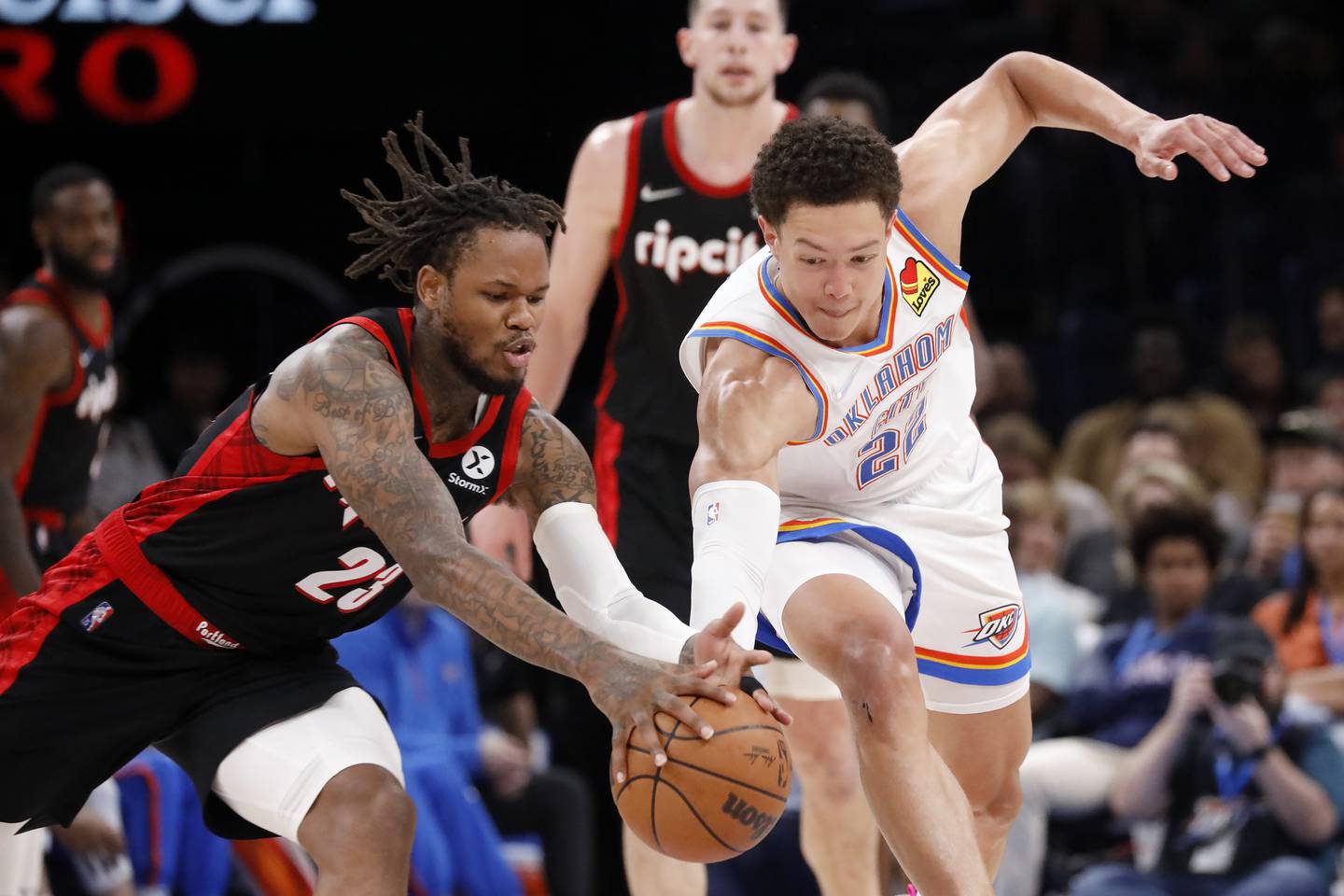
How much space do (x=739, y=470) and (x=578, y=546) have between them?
0.42 metres

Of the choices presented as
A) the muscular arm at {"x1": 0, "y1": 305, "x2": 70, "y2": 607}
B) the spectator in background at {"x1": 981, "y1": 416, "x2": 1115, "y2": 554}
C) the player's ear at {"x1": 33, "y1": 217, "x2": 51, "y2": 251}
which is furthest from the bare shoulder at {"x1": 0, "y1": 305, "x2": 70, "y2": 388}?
the spectator in background at {"x1": 981, "y1": 416, "x2": 1115, "y2": 554}

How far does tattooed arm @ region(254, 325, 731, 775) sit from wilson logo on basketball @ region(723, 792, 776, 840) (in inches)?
7.3

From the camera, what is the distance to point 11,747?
3.61m

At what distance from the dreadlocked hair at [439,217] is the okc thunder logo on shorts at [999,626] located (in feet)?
4.20

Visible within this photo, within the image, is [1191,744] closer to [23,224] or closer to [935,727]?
[935,727]

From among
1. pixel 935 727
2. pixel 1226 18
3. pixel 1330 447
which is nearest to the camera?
pixel 935 727

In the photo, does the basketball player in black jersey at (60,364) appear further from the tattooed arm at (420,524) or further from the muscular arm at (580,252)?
the tattooed arm at (420,524)

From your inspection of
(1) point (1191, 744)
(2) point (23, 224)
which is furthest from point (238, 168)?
(1) point (1191, 744)

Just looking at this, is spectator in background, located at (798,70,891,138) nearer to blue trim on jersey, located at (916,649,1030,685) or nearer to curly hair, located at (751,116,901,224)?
curly hair, located at (751,116,901,224)

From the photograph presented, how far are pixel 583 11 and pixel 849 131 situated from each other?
18.4 feet

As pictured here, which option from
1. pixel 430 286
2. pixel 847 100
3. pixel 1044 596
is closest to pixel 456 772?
pixel 1044 596

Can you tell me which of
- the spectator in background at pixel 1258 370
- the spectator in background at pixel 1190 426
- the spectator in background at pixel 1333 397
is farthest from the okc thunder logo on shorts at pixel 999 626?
the spectator in background at pixel 1258 370

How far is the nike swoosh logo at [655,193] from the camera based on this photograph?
477 centimetres

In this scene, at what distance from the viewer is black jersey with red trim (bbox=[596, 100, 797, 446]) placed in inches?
187
